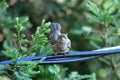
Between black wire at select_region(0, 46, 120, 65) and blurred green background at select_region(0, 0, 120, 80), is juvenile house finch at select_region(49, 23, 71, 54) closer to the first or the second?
black wire at select_region(0, 46, 120, 65)

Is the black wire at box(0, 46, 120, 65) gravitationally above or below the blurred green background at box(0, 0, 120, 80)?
below

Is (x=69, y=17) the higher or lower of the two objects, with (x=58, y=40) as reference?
higher

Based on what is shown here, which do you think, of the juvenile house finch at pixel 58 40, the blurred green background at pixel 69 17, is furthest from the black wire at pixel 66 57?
the blurred green background at pixel 69 17

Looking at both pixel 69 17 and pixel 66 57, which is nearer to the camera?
pixel 66 57

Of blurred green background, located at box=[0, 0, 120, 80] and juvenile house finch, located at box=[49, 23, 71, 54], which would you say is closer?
juvenile house finch, located at box=[49, 23, 71, 54]

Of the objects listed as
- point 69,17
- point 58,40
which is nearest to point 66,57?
point 58,40

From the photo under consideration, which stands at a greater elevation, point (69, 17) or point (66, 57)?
point (69, 17)

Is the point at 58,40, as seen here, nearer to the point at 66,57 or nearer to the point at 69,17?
the point at 66,57

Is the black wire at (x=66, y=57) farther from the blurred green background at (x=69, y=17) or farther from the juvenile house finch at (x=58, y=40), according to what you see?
the blurred green background at (x=69, y=17)

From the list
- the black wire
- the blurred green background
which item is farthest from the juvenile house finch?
the blurred green background
